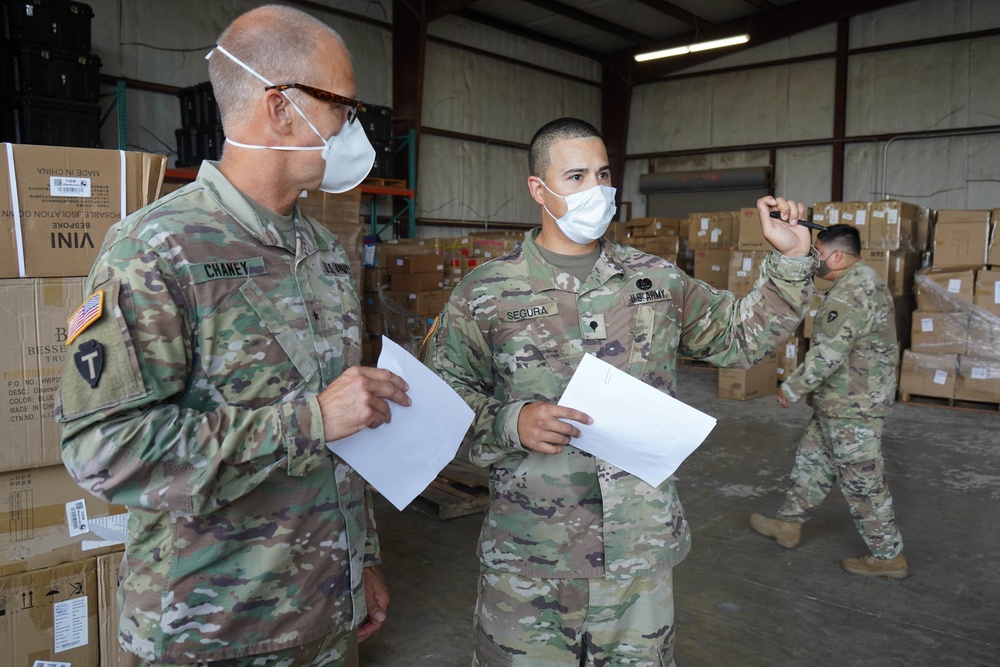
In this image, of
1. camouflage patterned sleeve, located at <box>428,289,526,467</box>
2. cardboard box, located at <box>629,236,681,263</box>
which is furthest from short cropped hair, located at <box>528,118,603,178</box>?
cardboard box, located at <box>629,236,681,263</box>

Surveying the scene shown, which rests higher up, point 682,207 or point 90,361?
point 682,207

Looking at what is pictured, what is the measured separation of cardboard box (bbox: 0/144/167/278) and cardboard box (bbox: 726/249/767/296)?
305 inches

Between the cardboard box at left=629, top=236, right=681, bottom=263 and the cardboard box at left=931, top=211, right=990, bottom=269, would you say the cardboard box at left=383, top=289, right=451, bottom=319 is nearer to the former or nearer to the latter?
the cardboard box at left=629, top=236, right=681, bottom=263

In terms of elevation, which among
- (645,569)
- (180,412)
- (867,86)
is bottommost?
(645,569)

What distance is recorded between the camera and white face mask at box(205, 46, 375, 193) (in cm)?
137

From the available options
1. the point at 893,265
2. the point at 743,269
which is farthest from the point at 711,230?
the point at 893,265

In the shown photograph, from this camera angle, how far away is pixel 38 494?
2107 mm

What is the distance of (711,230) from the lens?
10.1 m

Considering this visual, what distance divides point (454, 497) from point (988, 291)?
6.26 meters

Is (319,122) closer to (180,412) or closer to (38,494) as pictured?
(180,412)

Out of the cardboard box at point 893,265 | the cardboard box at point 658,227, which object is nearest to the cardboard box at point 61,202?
the cardboard box at point 893,265

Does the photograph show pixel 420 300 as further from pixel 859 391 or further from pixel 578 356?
pixel 578 356

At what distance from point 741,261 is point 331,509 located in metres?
8.32

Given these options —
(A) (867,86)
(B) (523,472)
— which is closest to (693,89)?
(A) (867,86)
